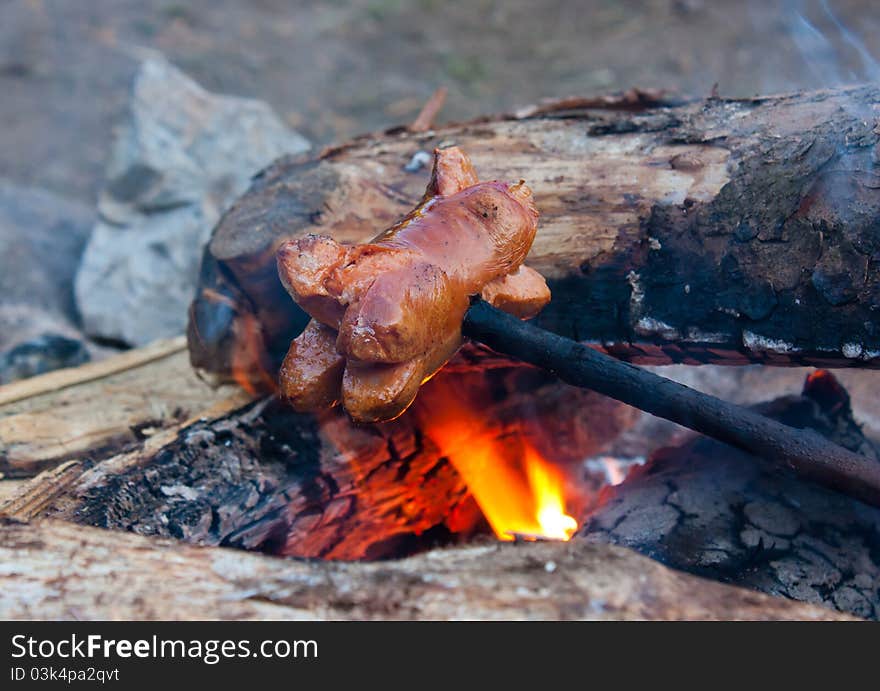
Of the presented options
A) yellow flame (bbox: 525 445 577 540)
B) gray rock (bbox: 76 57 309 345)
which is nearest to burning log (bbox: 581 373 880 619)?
yellow flame (bbox: 525 445 577 540)

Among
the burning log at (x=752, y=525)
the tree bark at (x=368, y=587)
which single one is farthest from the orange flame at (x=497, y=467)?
the tree bark at (x=368, y=587)

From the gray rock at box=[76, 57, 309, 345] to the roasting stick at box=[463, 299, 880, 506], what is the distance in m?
2.95

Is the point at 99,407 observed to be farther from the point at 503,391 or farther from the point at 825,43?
the point at 825,43

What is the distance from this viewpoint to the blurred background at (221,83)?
4430mm

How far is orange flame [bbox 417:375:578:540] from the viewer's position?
2621 millimetres

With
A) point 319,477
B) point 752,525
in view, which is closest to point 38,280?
point 319,477

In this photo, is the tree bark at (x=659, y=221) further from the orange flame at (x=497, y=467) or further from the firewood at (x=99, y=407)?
the orange flame at (x=497, y=467)

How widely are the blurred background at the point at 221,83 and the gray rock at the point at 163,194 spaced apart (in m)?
0.01

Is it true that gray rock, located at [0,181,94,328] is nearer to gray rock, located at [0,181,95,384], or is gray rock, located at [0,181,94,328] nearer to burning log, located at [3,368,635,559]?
gray rock, located at [0,181,95,384]

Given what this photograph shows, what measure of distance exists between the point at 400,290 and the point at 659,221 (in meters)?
0.91

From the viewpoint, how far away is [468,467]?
276 cm

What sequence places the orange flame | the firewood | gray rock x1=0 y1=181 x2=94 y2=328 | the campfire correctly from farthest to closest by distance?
gray rock x1=0 y1=181 x2=94 y2=328
the orange flame
the firewood
the campfire

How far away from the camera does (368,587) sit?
1.42m
